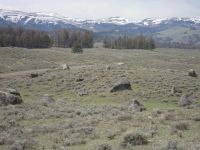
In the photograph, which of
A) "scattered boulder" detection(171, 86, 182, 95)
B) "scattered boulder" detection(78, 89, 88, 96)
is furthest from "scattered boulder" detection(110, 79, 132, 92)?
"scattered boulder" detection(171, 86, 182, 95)

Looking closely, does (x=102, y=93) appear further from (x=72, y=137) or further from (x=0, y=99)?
(x=72, y=137)

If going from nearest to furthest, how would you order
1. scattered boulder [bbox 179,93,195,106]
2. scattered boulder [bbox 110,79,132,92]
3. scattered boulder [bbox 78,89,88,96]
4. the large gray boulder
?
the large gray boulder < scattered boulder [bbox 179,93,195,106] < scattered boulder [bbox 78,89,88,96] < scattered boulder [bbox 110,79,132,92]

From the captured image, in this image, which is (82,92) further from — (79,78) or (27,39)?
(27,39)

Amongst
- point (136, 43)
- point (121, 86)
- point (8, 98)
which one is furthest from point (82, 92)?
point (136, 43)

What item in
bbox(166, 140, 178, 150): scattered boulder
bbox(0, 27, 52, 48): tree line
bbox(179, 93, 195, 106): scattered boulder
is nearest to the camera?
bbox(166, 140, 178, 150): scattered boulder

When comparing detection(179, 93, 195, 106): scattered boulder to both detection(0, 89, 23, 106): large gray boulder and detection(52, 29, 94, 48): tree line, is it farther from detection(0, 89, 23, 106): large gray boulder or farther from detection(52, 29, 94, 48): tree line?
detection(52, 29, 94, 48): tree line

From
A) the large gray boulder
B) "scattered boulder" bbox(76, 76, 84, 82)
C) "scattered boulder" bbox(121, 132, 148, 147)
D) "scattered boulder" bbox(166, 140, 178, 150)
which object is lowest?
"scattered boulder" bbox(76, 76, 84, 82)

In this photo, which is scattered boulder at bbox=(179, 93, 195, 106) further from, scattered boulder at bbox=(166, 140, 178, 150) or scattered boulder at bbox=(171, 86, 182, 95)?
scattered boulder at bbox=(166, 140, 178, 150)

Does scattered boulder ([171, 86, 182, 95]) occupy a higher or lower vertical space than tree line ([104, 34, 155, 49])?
lower

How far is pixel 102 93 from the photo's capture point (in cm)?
4466

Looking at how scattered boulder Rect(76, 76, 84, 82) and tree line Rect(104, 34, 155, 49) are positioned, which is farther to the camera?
tree line Rect(104, 34, 155, 49)

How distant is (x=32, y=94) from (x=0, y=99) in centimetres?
1541

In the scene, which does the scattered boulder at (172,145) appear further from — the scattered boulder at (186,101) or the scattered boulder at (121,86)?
the scattered boulder at (121,86)

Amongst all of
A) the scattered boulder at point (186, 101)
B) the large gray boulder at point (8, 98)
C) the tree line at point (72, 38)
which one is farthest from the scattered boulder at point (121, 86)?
the tree line at point (72, 38)
